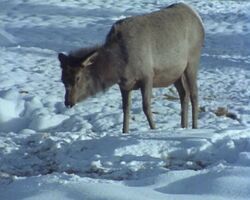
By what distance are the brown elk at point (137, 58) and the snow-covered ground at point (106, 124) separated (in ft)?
1.94

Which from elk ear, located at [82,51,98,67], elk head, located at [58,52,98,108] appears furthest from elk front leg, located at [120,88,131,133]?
elk ear, located at [82,51,98,67]

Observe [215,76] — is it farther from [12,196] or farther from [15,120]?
[12,196]

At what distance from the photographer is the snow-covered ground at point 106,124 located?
6441 mm

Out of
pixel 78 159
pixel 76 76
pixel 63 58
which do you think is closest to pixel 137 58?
pixel 76 76

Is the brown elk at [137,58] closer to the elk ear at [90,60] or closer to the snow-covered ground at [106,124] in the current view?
the elk ear at [90,60]

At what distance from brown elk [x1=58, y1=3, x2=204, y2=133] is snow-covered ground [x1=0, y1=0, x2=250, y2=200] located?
590 mm

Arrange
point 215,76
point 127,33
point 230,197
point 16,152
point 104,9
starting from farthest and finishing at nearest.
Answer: point 104,9, point 215,76, point 127,33, point 16,152, point 230,197

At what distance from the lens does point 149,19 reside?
9984mm

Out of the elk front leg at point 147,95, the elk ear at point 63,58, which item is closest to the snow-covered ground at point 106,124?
the elk front leg at point 147,95

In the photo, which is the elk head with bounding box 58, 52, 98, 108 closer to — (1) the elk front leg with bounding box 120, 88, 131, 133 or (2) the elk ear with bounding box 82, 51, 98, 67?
(2) the elk ear with bounding box 82, 51, 98, 67

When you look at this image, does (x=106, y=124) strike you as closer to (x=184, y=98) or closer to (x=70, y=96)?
(x=184, y=98)

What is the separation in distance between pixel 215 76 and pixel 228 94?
5.31 feet

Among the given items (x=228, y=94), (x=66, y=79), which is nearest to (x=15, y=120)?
(x=66, y=79)

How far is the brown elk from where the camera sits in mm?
9664
